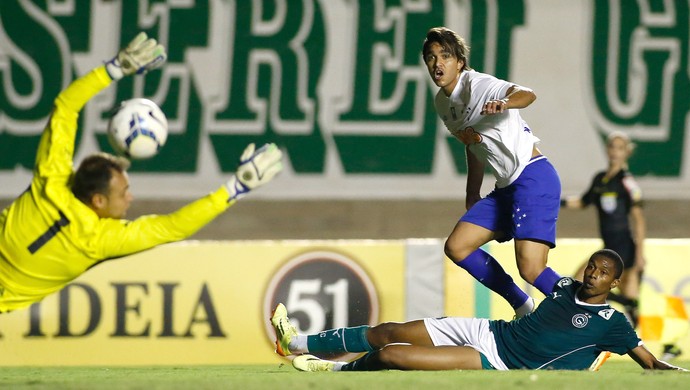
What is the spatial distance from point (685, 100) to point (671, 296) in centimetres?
469

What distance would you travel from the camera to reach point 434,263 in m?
10.1

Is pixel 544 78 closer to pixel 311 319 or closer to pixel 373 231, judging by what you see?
pixel 373 231


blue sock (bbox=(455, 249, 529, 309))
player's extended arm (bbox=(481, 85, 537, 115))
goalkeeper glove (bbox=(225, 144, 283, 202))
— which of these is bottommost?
blue sock (bbox=(455, 249, 529, 309))

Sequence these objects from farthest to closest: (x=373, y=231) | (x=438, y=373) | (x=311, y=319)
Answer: (x=373, y=231) < (x=311, y=319) < (x=438, y=373)

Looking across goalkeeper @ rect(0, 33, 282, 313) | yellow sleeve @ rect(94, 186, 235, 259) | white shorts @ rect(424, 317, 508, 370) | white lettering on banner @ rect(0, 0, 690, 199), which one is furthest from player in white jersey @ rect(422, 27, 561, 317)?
white lettering on banner @ rect(0, 0, 690, 199)

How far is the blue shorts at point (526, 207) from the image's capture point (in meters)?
6.98

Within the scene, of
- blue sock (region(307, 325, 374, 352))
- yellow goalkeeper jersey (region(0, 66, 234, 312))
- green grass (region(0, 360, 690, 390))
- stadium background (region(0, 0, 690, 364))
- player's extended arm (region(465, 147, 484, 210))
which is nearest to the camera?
green grass (region(0, 360, 690, 390))

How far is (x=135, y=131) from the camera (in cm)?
620

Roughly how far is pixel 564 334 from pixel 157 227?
2.39 meters

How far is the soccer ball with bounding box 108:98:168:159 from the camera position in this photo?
20.3 ft

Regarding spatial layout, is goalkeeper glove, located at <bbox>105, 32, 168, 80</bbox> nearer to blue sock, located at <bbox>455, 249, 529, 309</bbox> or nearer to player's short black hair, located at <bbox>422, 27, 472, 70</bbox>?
player's short black hair, located at <bbox>422, 27, 472, 70</bbox>

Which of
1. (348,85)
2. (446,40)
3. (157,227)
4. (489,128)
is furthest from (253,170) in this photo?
(348,85)

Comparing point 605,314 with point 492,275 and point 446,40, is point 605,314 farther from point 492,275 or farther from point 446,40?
point 446,40

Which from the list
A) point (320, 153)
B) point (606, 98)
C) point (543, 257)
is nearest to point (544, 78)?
point (606, 98)
